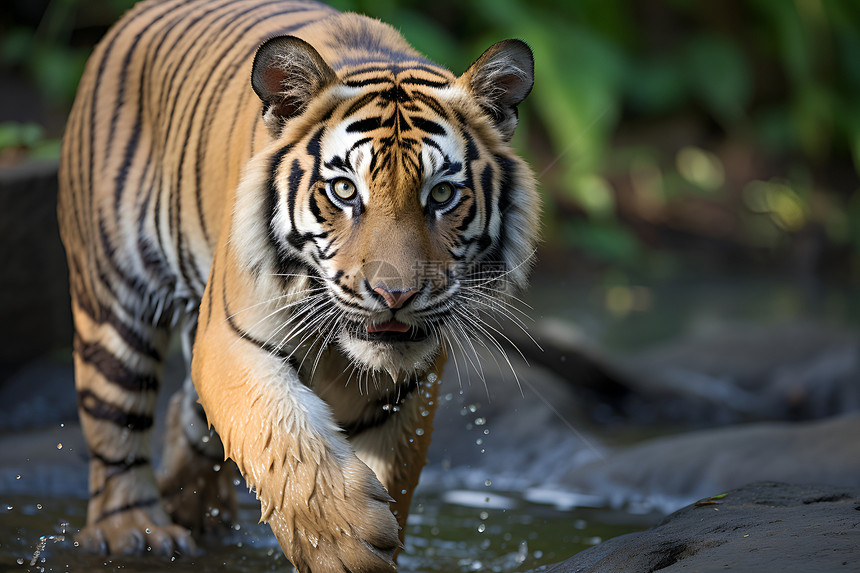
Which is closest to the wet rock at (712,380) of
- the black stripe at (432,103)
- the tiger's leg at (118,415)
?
the tiger's leg at (118,415)

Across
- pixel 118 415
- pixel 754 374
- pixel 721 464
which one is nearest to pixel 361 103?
pixel 118 415

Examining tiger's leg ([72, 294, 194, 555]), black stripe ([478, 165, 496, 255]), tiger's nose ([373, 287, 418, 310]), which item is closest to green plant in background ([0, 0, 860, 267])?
tiger's leg ([72, 294, 194, 555])

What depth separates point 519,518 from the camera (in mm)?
3289

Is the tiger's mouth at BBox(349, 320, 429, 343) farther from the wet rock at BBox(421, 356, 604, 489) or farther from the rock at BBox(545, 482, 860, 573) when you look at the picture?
the wet rock at BBox(421, 356, 604, 489)

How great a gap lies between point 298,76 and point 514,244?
24.2 inches

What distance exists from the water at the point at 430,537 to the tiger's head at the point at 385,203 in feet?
2.46

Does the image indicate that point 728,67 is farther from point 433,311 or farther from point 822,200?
point 433,311

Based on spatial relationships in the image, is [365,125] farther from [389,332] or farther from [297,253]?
[389,332]

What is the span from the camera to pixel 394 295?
1908 millimetres

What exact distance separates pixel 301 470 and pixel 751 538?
871 millimetres

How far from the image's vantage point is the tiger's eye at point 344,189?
2.09 m

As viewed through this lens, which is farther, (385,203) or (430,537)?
(430,537)

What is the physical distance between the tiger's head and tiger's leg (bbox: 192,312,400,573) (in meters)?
0.12

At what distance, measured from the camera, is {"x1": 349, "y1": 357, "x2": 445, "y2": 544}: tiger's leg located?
2404 millimetres
